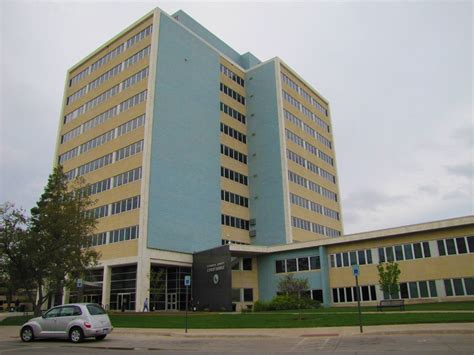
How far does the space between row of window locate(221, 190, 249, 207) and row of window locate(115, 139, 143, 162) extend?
12937mm

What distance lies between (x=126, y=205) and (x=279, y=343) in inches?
1408

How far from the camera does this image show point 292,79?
71062 mm

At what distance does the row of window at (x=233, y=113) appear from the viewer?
62.9m

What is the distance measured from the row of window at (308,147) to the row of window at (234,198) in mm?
11307

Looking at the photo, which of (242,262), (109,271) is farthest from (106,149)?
(242,262)

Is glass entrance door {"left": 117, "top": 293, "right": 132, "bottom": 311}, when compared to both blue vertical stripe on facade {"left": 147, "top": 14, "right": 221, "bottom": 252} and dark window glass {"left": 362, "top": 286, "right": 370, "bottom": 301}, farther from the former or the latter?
dark window glass {"left": 362, "top": 286, "right": 370, "bottom": 301}

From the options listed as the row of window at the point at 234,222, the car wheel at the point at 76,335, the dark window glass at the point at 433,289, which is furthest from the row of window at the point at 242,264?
the car wheel at the point at 76,335

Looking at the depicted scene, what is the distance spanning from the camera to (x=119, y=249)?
4816 centimetres

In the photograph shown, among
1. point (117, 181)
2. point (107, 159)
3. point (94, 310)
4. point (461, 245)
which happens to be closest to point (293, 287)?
point (461, 245)

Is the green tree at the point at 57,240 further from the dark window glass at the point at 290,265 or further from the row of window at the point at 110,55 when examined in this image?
the row of window at the point at 110,55

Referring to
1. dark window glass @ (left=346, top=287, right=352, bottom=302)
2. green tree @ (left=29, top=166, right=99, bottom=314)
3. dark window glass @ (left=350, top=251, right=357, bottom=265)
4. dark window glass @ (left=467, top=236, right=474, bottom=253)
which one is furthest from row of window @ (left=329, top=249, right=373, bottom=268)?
green tree @ (left=29, top=166, right=99, bottom=314)

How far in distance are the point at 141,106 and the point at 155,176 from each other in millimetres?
9171

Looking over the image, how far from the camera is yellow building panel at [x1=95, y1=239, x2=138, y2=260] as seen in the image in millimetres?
46575

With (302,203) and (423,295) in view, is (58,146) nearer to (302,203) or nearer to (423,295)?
(302,203)
